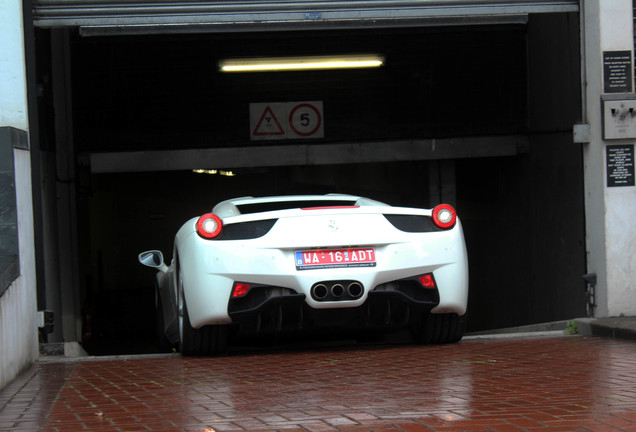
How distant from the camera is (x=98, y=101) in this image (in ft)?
47.2

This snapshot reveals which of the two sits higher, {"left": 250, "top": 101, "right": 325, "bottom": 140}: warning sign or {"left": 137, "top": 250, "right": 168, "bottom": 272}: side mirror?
{"left": 250, "top": 101, "right": 325, "bottom": 140}: warning sign

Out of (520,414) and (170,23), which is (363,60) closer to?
(170,23)

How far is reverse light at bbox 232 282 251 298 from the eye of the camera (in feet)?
20.2

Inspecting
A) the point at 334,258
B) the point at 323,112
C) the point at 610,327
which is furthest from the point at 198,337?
the point at 323,112

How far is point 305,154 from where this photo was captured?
47.6 feet

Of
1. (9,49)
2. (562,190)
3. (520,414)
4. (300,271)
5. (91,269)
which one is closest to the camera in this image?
(520,414)

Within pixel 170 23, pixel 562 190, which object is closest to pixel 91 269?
pixel 562 190

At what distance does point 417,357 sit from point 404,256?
682 mm

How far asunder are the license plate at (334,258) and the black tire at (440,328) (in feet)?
2.77

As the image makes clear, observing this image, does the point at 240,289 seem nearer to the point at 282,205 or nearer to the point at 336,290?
the point at 336,290

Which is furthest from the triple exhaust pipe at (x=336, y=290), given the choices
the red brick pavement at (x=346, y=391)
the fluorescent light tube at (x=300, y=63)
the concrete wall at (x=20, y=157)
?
the fluorescent light tube at (x=300, y=63)

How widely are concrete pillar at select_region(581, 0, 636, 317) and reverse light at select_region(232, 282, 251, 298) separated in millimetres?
3505

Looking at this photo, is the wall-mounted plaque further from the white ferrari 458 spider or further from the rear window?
the rear window

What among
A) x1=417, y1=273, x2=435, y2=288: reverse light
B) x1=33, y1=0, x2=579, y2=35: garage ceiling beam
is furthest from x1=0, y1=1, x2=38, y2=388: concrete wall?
x1=417, y1=273, x2=435, y2=288: reverse light
